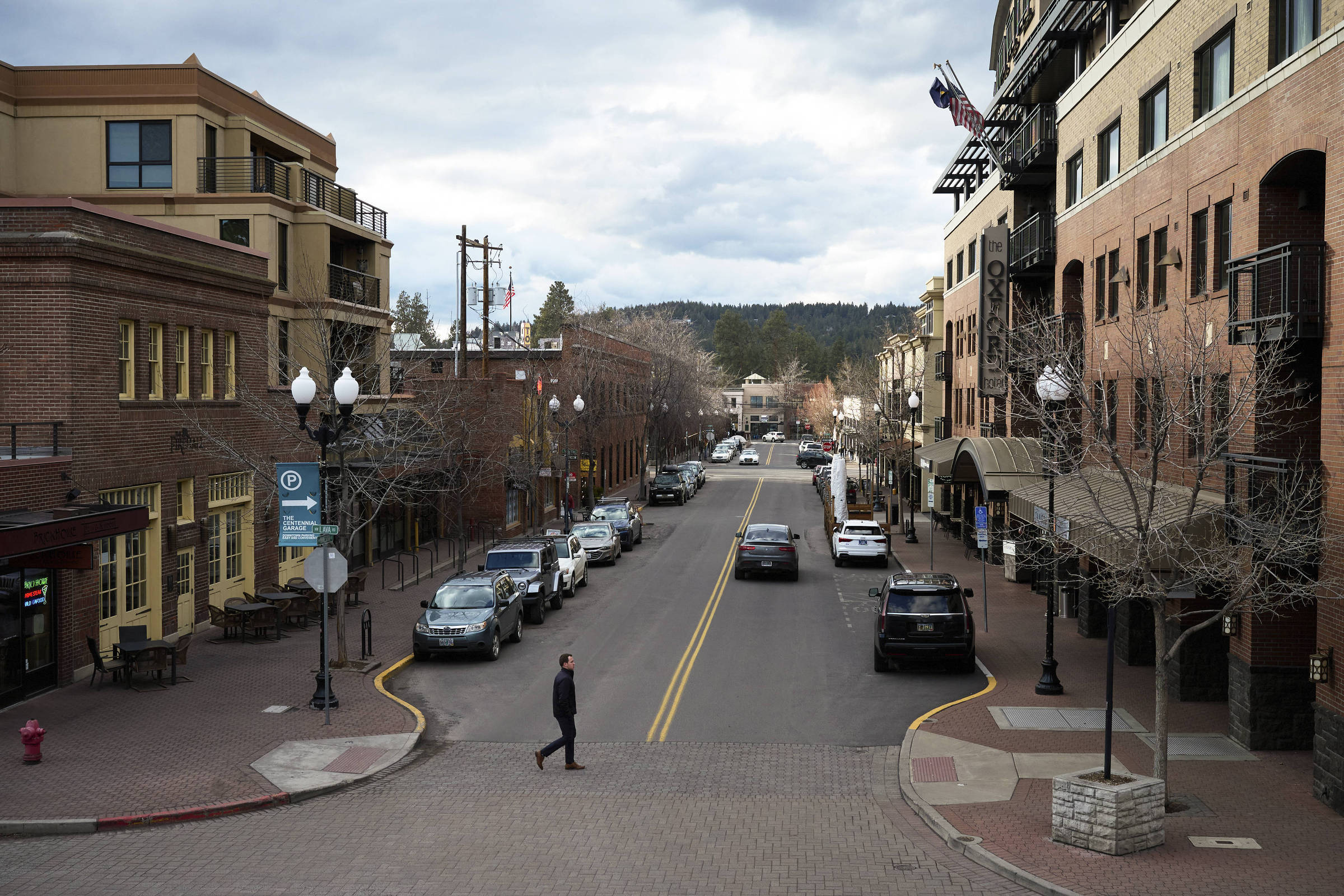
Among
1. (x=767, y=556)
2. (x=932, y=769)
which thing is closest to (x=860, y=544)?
(x=767, y=556)

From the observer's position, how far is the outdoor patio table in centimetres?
1866

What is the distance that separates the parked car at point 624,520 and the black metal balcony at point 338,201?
13.1 metres

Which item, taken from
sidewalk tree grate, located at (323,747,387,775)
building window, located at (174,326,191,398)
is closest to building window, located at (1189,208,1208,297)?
sidewalk tree grate, located at (323,747,387,775)

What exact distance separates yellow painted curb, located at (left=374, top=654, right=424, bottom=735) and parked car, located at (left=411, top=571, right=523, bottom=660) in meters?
0.34

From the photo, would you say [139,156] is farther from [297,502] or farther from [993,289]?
[993,289]

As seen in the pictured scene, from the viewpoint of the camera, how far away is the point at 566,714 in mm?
14305

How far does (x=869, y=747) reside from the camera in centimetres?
1602

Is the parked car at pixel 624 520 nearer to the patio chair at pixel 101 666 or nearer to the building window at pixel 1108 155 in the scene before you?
the building window at pixel 1108 155

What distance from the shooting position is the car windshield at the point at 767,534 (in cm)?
3375

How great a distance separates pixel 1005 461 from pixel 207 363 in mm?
19419

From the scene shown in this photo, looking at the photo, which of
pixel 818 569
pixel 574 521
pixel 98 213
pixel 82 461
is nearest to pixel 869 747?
pixel 82 461

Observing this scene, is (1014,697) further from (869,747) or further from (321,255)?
(321,255)

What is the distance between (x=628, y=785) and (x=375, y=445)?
21.7 m

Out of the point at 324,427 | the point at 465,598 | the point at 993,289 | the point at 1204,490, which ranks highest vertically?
the point at 993,289
